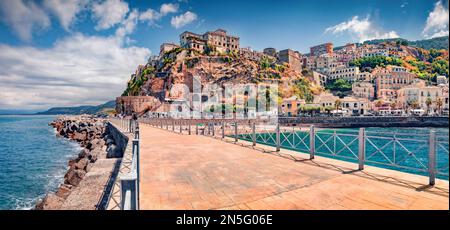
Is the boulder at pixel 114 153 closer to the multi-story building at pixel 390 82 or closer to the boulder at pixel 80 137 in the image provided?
the boulder at pixel 80 137

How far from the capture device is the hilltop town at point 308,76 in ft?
237

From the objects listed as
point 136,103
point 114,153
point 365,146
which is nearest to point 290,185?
point 365,146

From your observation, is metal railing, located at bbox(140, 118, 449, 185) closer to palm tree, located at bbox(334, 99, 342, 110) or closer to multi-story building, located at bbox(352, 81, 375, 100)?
palm tree, located at bbox(334, 99, 342, 110)

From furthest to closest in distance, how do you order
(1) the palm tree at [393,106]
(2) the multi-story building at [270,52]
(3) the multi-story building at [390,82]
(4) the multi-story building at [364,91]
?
1. (2) the multi-story building at [270,52]
2. (4) the multi-story building at [364,91]
3. (3) the multi-story building at [390,82]
4. (1) the palm tree at [393,106]

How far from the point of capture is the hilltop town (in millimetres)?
72312

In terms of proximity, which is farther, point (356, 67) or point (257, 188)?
point (356, 67)

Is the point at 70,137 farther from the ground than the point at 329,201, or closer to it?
closer to it

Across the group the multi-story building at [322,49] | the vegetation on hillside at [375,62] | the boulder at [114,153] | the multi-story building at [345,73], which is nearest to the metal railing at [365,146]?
the boulder at [114,153]

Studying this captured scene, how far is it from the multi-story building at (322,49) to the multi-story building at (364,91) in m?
44.1

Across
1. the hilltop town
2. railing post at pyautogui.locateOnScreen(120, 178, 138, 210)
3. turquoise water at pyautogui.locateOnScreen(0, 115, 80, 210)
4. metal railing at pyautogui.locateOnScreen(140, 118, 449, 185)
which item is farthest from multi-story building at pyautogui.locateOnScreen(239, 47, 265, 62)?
railing post at pyautogui.locateOnScreen(120, 178, 138, 210)
